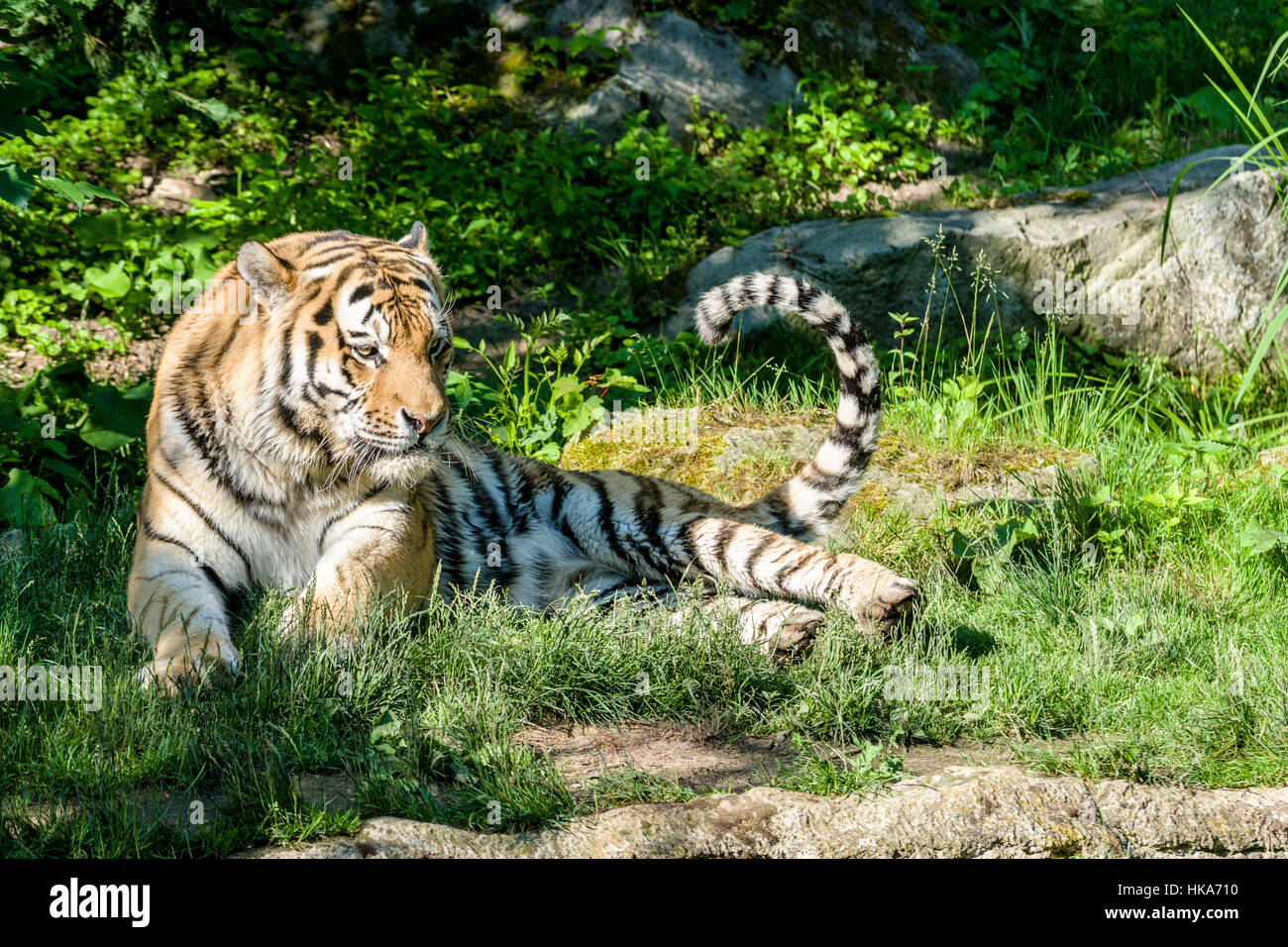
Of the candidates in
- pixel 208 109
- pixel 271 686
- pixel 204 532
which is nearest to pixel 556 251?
pixel 208 109

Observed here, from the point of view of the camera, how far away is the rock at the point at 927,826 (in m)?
3.10

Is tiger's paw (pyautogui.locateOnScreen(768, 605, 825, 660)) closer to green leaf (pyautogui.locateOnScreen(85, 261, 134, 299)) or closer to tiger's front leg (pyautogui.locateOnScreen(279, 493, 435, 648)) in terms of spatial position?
tiger's front leg (pyautogui.locateOnScreen(279, 493, 435, 648))

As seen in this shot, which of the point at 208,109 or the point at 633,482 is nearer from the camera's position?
the point at 633,482

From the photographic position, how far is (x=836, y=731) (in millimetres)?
4012

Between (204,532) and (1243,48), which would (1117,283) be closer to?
(1243,48)

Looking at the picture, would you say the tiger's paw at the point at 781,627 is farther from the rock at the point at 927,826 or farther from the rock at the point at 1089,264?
the rock at the point at 1089,264

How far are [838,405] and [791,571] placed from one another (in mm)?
869

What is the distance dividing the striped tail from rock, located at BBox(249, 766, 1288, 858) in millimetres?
1976

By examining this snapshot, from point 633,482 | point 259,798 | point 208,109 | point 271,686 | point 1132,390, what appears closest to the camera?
A: point 259,798

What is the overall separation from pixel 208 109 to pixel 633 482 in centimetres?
464

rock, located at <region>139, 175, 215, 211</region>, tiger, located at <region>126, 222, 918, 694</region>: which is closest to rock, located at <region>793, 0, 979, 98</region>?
rock, located at <region>139, 175, 215, 211</region>

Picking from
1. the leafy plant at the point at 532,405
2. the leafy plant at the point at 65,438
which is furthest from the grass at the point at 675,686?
the leafy plant at the point at 532,405

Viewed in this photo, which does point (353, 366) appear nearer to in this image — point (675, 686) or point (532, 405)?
point (675, 686)

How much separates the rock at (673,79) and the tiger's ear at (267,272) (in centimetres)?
533
